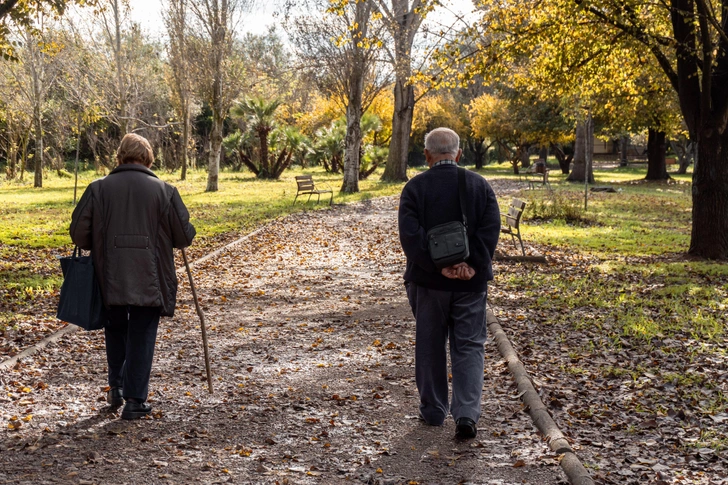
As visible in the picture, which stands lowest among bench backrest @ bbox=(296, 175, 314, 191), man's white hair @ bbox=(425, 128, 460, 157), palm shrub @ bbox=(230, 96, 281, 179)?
bench backrest @ bbox=(296, 175, 314, 191)

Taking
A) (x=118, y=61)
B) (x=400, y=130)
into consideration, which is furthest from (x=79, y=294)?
(x=400, y=130)

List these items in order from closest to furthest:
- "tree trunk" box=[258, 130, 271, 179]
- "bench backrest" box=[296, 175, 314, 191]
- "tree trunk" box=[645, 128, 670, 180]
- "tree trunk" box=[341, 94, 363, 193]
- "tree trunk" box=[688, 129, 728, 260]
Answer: "tree trunk" box=[688, 129, 728, 260], "bench backrest" box=[296, 175, 314, 191], "tree trunk" box=[341, 94, 363, 193], "tree trunk" box=[645, 128, 670, 180], "tree trunk" box=[258, 130, 271, 179]

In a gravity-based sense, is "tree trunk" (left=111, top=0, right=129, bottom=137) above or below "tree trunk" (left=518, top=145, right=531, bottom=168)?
above

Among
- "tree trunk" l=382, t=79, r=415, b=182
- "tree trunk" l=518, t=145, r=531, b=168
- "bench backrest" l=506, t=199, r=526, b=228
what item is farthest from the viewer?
"tree trunk" l=518, t=145, r=531, b=168

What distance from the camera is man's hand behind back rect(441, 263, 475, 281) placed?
4.70 metres

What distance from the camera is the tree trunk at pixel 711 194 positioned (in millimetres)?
12453

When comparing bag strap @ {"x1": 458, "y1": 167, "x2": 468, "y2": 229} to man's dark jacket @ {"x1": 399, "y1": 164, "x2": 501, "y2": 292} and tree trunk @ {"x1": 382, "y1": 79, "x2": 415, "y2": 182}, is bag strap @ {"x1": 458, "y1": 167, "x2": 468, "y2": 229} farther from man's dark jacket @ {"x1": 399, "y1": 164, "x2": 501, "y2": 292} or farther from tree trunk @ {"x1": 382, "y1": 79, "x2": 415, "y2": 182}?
tree trunk @ {"x1": 382, "y1": 79, "x2": 415, "y2": 182}

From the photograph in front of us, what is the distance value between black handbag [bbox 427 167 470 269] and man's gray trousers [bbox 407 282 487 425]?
304 mm

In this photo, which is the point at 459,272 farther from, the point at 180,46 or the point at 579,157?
the point at 579,157

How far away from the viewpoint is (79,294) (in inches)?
197

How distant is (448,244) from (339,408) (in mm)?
1687

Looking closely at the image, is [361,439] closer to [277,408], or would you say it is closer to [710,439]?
[277,408]

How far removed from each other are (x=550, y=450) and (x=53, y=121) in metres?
39.0


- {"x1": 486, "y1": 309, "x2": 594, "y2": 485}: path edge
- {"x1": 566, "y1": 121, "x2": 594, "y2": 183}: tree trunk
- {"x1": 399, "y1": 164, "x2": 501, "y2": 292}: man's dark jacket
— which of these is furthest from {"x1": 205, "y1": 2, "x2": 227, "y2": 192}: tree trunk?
{"x1": 399, "y1": 164, "x2": 501, "y2": 292}: man's dark jacket
